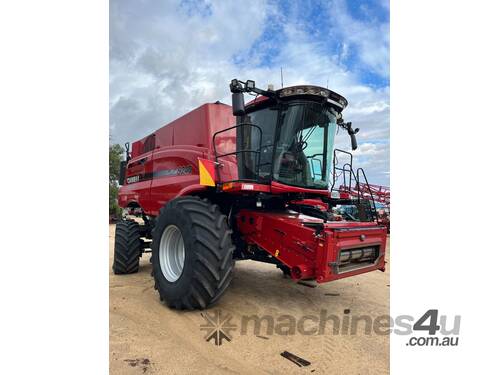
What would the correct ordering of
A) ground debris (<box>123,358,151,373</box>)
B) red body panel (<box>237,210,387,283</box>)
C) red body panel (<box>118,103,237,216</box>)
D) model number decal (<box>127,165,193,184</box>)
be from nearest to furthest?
ground debris (<box>123,358,151,373</box>), red body panel (<box>237,210,387,283</box>), red body panel (<box>118,103,237,216</box>), model number decal (<box>127,165,193,184</box>)

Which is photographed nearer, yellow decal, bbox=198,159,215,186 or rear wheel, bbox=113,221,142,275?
yellow decal, bbox=198,159,215,186

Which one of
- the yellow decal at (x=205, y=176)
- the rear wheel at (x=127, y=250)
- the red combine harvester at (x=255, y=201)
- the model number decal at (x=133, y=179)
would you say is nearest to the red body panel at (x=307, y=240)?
the red combine harvester at (x=255, y=201)

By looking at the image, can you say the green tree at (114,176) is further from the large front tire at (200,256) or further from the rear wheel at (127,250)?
the large front tire at (200,256)

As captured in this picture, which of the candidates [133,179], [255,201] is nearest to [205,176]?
[255,201]

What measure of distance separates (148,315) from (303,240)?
2080mm

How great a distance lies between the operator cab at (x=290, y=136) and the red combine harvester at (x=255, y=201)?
13 millimetres

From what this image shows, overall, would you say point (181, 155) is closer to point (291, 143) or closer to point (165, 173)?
point (165, 173)

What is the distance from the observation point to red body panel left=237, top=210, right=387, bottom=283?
3709 mm

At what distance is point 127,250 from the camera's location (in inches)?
250

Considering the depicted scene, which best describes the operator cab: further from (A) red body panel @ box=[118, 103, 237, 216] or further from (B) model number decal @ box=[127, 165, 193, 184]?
(B) model number decal @ box=[127, 165, 193, 184]

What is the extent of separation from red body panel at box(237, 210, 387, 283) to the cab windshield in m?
0.59

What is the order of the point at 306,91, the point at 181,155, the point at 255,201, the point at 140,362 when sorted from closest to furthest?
the point at 140,362 → the point at 306,91 → the point at 255,201 → the point at 181,155

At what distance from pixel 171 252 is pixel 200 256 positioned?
1.06m

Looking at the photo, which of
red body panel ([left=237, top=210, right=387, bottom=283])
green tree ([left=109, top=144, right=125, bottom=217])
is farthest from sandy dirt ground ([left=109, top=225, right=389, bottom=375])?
green tree ([left=109, top=144, right=125, bottom=217])
